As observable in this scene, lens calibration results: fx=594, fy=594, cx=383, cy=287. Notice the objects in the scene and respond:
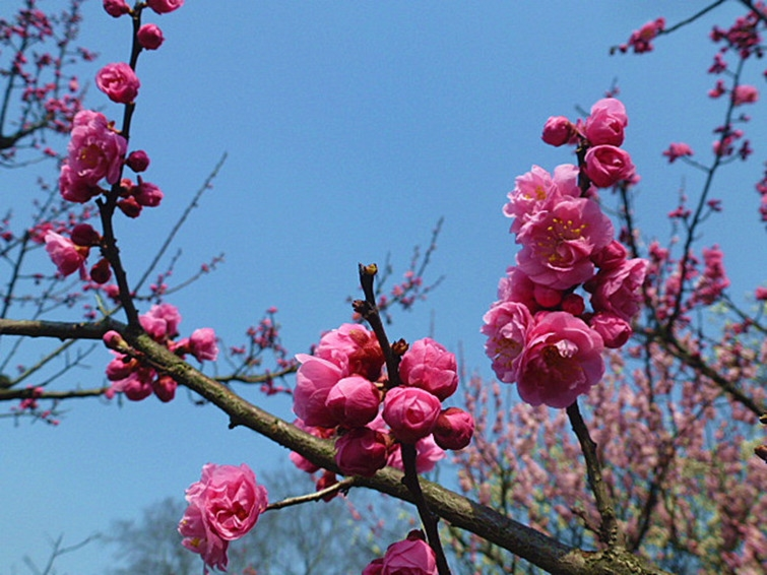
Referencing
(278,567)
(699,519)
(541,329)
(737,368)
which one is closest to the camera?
(541,329)

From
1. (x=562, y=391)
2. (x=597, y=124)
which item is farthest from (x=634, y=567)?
(x=597, y=124)

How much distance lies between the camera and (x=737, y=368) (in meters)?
6.37

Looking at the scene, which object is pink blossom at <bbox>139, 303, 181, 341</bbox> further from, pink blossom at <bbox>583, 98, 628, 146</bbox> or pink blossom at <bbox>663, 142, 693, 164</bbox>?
pink blossom at <bbox>663, 142, 693, 164</bbox>

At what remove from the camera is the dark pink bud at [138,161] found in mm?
1888

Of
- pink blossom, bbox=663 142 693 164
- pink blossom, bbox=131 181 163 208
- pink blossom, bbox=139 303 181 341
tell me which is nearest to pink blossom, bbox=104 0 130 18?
pink blossom, bbox=131 181 163 208

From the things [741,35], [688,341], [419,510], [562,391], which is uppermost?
[741,35]

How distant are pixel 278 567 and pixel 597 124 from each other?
681 inches

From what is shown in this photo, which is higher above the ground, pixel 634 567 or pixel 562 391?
pixel 562 391

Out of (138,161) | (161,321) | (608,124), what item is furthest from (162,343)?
(608,124)

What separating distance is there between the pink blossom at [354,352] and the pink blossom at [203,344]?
47.6 inches

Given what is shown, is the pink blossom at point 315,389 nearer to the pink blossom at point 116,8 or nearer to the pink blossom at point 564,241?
the pink blossom at point 564,241

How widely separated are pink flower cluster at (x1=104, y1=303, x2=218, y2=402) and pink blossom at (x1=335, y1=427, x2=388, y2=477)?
1.16m

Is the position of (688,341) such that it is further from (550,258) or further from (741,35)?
(550,258)

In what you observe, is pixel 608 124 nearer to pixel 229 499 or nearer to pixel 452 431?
pixel 452 431
